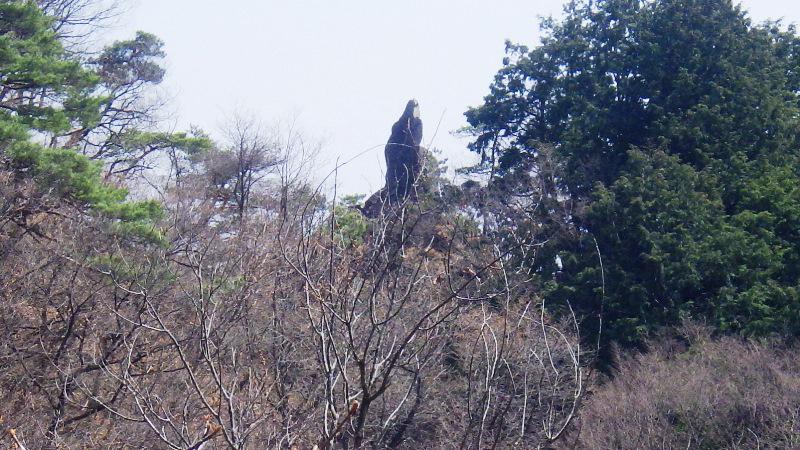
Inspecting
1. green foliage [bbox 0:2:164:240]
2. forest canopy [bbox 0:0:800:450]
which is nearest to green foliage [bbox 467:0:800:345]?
forest canopy [bbox 0:0:800:450]

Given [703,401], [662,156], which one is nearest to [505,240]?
[703,401]

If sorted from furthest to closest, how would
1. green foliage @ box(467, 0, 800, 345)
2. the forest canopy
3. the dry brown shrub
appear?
green foliage @ box(467, 0, 800, 345)
the dry brown shrub
the forest canopy

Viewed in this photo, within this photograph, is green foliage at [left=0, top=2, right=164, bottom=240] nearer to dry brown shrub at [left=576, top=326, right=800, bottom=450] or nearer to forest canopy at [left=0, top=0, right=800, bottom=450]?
forest canopy at [left=0, top=0, right=800, bottom=450]

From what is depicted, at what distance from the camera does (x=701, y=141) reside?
25.1 metres

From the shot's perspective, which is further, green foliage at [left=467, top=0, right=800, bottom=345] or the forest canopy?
green foliage at [left=467, top=0, right=800, bottom=345]

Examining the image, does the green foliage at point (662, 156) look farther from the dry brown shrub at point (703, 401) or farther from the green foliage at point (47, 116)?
the green foliage at point (47, 116)

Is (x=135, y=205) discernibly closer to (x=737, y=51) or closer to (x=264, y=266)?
(x=264, y=266)

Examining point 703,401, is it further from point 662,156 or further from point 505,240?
point 662,156

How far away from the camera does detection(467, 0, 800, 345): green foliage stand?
2231 cm

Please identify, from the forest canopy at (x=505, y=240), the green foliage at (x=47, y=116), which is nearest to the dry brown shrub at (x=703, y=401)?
the forest canopy at (x=505, y=240)

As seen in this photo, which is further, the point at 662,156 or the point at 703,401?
the point at 662,156

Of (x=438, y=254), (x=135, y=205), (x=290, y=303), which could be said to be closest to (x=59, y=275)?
(x=135, y=205)

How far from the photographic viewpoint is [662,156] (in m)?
23.9

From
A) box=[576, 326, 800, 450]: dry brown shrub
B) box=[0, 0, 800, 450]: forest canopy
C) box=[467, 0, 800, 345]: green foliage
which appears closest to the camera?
box=[0, 0, 800, 450]: forest canopy
